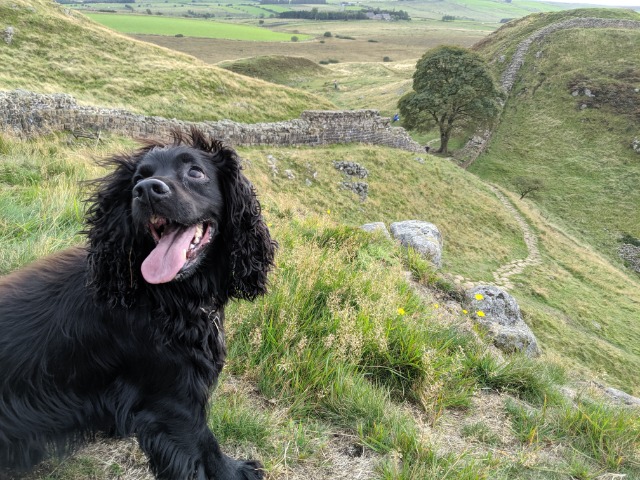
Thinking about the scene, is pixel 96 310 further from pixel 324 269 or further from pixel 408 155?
pixel 408 155

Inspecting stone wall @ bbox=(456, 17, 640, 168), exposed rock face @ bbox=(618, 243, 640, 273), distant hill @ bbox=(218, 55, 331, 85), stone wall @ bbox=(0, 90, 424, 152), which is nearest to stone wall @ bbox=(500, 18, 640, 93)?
stone wall @ bbox=(456, 17, 640, 168)

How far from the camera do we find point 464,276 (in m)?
16.5

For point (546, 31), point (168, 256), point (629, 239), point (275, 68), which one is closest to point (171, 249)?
point (168, 256)

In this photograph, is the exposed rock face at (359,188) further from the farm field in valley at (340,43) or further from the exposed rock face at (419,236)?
the farm field in valley at (340,43)

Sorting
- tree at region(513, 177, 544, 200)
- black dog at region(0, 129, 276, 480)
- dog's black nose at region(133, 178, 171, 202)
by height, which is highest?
dog's black nose at region(133, 178, 171, 202)

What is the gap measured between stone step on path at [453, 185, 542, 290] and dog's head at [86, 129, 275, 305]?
41.9 feet

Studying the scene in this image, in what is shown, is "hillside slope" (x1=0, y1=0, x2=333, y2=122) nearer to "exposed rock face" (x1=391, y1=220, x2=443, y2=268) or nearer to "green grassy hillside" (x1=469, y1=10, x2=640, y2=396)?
"exposed rock face" (x1=391, y1=220, x2=443, y2=268)

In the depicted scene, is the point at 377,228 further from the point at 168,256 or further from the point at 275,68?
the point at 275,68

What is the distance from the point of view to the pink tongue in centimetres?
207

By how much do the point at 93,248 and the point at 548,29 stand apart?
192ft

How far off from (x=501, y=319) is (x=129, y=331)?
28.0 feet

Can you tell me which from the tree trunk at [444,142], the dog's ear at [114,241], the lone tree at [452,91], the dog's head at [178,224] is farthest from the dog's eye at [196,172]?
the tree trunk at [444,142]

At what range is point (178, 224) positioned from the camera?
2266mm

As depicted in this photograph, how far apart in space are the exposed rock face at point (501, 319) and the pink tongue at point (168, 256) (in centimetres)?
525
